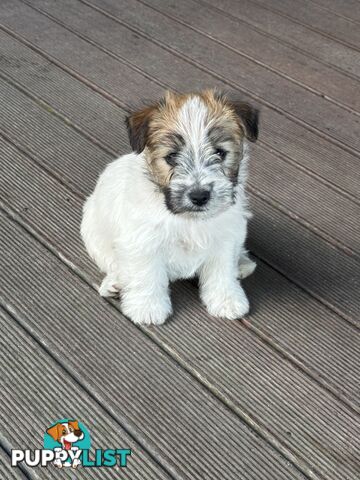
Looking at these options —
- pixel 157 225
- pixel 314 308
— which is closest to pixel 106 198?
pixel 157 225

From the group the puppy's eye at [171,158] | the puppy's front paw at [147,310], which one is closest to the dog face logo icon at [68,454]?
the puppy's front paw at [147,310]

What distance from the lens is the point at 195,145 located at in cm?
249

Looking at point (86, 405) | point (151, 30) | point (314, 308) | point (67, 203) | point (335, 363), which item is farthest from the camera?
point (151, 30)

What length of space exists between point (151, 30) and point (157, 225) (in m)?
2.99

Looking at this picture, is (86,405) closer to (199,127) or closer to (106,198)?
(106,198)

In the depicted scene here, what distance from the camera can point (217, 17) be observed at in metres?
5.50

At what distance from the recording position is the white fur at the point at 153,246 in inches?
108

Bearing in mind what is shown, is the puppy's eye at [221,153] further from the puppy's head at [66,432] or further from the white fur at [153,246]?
the puppy's head at [66,432]

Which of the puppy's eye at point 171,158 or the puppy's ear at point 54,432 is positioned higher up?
the puppy's eye at point 171,158

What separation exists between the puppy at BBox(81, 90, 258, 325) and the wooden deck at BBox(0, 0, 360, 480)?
0.13 metres

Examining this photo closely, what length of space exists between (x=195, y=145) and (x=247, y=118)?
0.95 feet

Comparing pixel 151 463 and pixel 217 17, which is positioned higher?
pixel 217 17

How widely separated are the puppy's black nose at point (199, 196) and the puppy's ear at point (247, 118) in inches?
13.5

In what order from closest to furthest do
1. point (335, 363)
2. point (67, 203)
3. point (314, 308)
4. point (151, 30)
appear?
point (335, 363)
point (314, 308)
point (67, 203)
point (151, 30)
